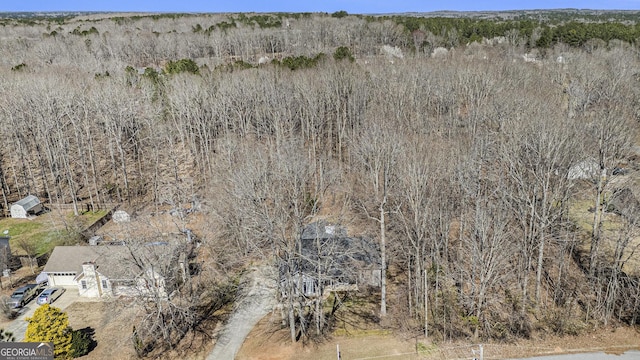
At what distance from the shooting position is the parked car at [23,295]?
2409 cm

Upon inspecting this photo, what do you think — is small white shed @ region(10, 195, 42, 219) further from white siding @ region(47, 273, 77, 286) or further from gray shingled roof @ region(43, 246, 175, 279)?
white siding @ region(47, 273, 77, 286)

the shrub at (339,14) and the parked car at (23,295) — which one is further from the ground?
the shrub at (339,14)

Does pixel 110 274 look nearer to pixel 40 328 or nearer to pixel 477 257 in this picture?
pixel 40 328

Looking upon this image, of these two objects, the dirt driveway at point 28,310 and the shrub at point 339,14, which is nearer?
the dirt driveway at point 28,310

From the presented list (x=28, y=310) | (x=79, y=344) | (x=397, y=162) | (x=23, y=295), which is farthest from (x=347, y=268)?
(x=23, y=295)

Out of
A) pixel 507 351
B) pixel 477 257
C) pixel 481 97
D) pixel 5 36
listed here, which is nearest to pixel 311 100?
pixel 481 97

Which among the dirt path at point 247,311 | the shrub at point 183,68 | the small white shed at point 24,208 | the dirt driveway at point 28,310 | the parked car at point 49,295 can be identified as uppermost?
the shrub at point 183,68

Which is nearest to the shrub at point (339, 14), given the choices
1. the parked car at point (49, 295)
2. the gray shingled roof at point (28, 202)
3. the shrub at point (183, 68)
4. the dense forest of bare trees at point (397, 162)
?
the dense forest of bare trees at point (397, 162)

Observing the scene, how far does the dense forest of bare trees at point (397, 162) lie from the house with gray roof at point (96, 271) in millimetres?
5974

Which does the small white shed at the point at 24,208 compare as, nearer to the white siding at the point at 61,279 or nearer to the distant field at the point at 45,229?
the distant field at the point at 45,229

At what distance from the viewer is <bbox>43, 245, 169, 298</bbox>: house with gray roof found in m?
23.4

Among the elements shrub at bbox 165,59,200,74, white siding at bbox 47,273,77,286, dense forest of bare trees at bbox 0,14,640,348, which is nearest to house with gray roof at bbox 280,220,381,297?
dense forest of bare trees at bbox 0,14,640,348

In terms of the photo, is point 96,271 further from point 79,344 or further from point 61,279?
point 79,344

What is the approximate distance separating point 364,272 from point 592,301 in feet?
39.2
